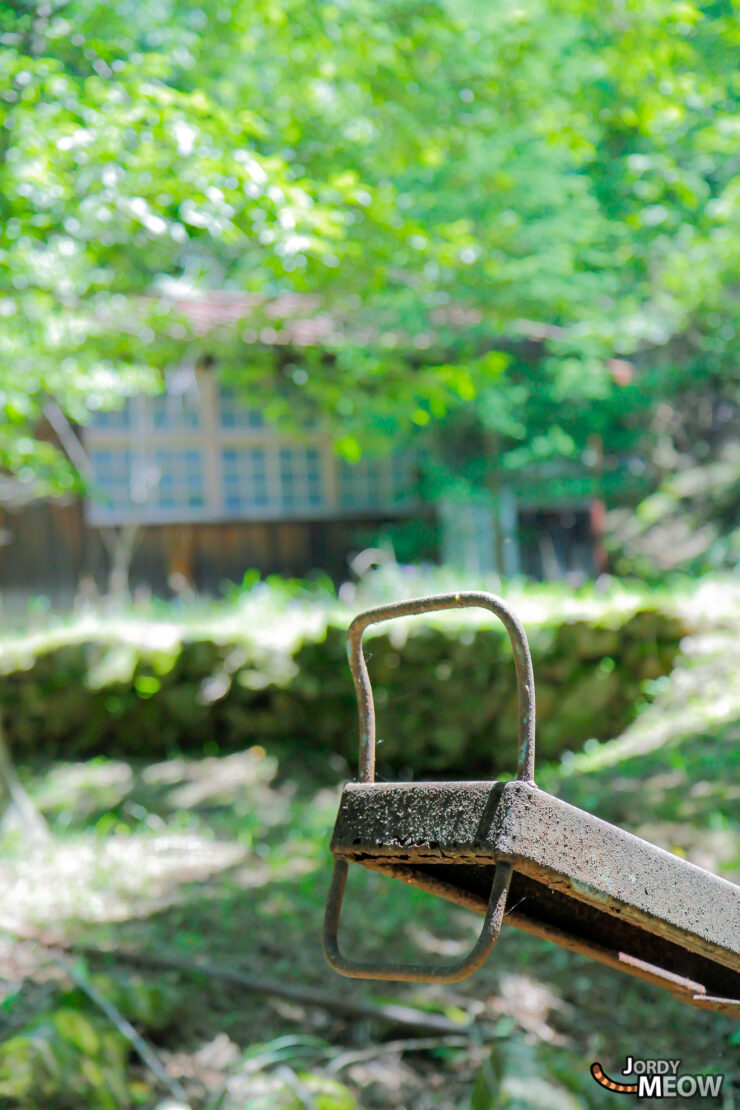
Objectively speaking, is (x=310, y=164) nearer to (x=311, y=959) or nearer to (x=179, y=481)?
(x=311, y=959)

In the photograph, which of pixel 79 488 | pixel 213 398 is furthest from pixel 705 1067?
pixel 213 398

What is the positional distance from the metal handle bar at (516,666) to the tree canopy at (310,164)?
7.85 ft

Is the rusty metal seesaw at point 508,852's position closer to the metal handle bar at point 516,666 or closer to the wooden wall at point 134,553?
the metal handle bar at point 516,666

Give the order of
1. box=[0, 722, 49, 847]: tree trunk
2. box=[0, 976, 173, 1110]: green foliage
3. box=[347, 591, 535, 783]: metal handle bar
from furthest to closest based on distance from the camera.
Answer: box=[0, 722, 49, 847]: tree trunk, box=[0, 976, 173, 1110]: green foliage, box=[347, 591, 535, 783]: metal handle bar

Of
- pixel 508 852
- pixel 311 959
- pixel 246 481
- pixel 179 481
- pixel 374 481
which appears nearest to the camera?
pixel 508 852

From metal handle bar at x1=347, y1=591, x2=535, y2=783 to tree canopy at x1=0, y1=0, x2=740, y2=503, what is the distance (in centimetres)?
239

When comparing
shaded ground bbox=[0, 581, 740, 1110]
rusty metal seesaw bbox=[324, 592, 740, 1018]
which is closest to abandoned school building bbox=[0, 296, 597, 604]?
shaded ground bbox=[0, 581, 740, 1110]

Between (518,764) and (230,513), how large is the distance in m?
10.1

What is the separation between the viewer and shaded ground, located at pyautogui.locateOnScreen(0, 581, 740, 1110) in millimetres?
2828

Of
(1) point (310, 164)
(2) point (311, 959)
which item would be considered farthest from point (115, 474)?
(2) point (311, 959)

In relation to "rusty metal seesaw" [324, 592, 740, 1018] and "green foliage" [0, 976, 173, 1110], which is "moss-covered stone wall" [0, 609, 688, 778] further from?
"rusty metal seesaw" [324, 592, 740, 1018]

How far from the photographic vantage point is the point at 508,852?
3.81ft

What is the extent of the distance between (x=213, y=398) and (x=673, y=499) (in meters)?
6.31

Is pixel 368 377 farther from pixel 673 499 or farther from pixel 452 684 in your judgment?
pixel 673 499
